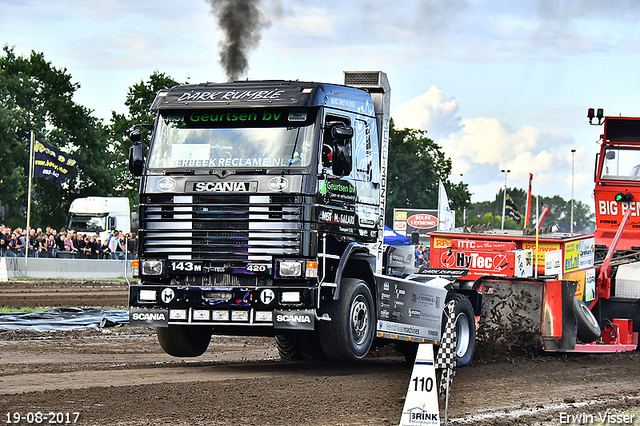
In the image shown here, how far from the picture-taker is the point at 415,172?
8969cm

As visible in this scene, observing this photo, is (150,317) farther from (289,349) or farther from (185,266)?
(289,349)

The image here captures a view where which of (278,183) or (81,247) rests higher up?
(278,183)

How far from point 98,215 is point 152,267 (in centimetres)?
3542

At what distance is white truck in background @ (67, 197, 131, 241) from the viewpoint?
44781 millimetres

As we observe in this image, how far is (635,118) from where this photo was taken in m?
17.2

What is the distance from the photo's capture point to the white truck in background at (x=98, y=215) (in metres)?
44.8

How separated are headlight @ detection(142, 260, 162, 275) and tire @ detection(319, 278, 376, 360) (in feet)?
6.65

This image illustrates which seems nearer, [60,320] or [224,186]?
[224,186]

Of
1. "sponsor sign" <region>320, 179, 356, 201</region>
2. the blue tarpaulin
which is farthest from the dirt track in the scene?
"sponsor sign" <region>320, 179, 356, 201</region>

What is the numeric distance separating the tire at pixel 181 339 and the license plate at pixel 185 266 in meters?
1.03

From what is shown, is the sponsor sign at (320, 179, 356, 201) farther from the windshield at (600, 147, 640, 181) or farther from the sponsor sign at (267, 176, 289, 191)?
the windshield at (600, 147, 640, 181)

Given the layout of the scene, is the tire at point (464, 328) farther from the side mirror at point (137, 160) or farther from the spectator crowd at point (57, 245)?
the spectator crowd at point (57, 245)

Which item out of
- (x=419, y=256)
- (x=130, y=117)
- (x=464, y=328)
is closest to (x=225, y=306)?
(x=464, y=328)

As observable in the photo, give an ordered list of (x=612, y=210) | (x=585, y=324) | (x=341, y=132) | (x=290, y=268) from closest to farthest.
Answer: (x=290, y=268) → (x=341, y=132) → (x=585, y=324) → (x=612, y=210)
